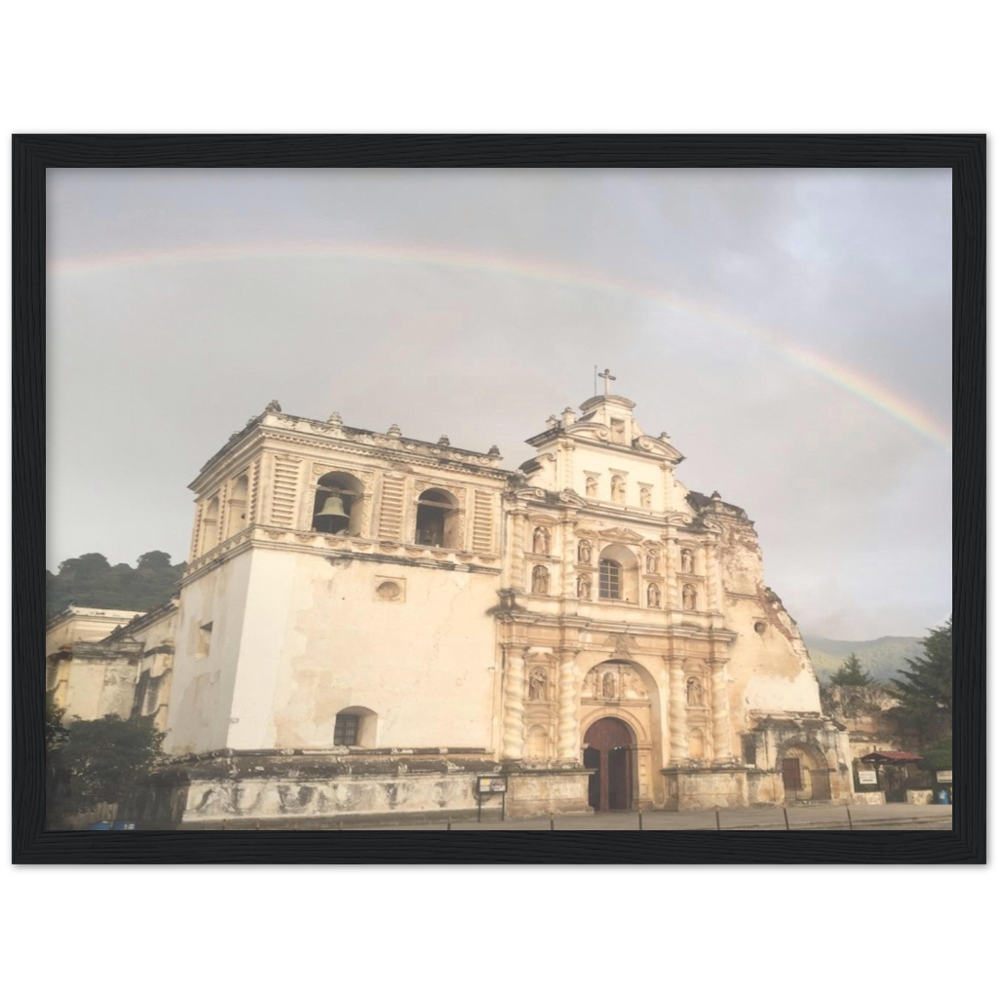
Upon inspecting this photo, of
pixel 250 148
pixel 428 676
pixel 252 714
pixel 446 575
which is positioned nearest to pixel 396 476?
pixel 446 575

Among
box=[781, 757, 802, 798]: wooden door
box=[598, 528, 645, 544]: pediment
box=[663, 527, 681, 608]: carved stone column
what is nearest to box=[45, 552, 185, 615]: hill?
box=[598, 528, 645, 544]: pediment

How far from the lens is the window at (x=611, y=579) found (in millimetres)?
22078

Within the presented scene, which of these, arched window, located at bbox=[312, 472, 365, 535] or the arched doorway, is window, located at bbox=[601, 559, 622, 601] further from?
arched window, located at bbox=[312, 472, 365, 535]

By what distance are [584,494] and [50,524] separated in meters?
10.4

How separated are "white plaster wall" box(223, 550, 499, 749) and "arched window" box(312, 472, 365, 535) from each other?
34.1 inches

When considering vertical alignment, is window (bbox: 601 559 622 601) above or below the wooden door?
above

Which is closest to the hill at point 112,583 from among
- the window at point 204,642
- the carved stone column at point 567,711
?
the window at point 204,642

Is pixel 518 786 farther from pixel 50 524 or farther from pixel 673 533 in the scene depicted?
pixel 50 524

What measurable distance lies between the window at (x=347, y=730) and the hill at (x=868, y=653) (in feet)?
29.4

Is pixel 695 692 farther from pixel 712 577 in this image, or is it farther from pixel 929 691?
pixel 929 691

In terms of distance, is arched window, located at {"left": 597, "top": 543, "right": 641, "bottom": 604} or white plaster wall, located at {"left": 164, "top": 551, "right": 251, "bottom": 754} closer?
white plaster wall, located at {"left": 164, "top": 551, "right": 251, "bottom": 754}

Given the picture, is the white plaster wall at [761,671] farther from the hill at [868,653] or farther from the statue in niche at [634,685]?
the statue in niche at [634,685]

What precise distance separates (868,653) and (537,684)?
262 inches

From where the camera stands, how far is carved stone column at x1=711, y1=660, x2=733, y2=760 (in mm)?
21484
